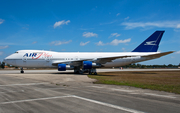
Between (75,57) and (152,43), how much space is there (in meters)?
16.2

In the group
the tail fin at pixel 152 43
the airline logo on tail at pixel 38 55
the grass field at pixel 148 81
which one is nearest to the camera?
the grass field at pixel 148 81

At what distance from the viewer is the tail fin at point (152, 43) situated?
103 ft

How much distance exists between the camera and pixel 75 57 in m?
30.3

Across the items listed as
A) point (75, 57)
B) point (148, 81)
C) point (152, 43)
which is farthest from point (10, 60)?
point (152, 43)

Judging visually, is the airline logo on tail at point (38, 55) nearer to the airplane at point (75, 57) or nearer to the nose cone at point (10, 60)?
the airplane at point (75, 57)

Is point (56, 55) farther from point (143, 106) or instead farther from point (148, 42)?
point (143, 106)

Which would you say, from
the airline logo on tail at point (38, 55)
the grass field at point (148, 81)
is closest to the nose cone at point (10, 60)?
the airline logo on tail at point (38, 55)

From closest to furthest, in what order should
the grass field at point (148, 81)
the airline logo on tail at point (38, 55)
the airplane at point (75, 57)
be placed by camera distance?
the grass field at point (148, 81), the airplane at point (75, 57), the airline logo on tail at point (38, 55)

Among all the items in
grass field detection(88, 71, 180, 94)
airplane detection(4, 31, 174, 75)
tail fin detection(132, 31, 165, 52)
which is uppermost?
tail fin detection(132, 31, 165, 52)

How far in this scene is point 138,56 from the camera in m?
31.1

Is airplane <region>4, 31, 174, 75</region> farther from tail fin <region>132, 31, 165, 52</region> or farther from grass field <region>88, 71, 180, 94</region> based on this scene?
grass field <region>88, 71, 180, 94</region>

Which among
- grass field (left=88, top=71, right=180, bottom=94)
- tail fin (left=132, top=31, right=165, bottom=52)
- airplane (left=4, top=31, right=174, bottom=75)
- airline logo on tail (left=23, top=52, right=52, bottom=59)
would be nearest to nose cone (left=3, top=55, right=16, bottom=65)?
airplane (left=4, top=31, right=174, bottom=75)

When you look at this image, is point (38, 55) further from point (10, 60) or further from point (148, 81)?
point (148, 81)

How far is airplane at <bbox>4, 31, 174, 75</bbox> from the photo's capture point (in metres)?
26.4
